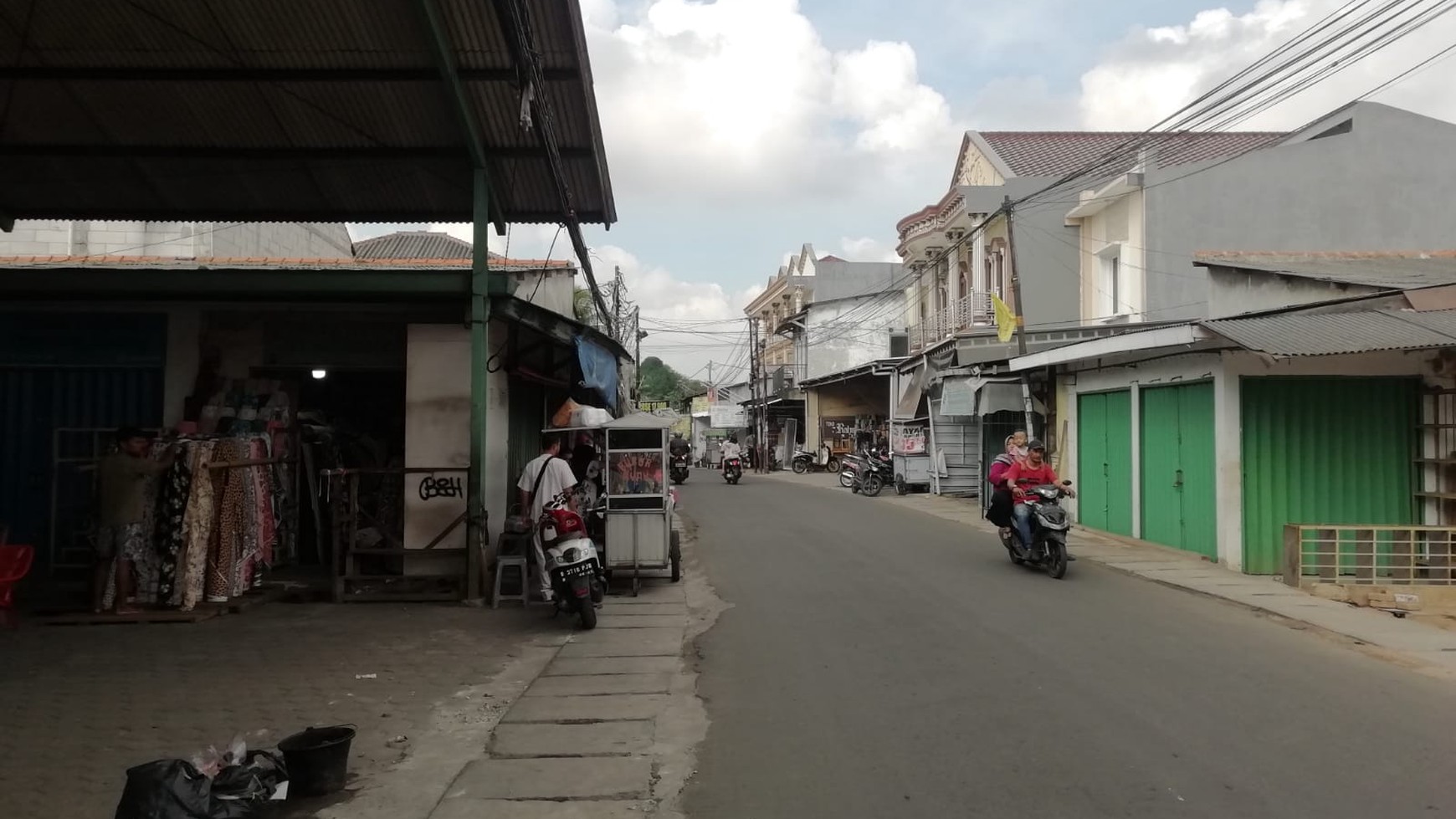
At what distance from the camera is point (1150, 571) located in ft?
38.0

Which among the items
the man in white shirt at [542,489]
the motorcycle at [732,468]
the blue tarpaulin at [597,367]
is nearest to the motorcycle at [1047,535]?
the blue tarpaulin at [597,367]

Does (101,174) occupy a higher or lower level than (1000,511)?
higher

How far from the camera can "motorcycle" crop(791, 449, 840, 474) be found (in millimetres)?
40438

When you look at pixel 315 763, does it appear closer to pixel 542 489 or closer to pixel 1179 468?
pixel 542 489

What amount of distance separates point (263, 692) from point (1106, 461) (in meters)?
12.8

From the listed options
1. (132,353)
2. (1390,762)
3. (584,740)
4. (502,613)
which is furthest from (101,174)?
(1390,762)

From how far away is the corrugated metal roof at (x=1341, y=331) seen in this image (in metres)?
9.28

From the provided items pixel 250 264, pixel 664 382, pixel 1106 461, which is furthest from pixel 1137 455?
pixel 664 382

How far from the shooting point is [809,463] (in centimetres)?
4078

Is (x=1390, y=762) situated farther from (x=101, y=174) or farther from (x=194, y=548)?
(x=101, y=174)

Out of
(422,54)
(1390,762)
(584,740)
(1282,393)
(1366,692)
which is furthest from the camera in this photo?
(1282,393)

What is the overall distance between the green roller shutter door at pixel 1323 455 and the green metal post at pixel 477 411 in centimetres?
860

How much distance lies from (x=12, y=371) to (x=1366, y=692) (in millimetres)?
12453

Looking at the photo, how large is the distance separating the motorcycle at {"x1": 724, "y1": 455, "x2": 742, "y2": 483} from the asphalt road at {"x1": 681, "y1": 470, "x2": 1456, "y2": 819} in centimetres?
2075
